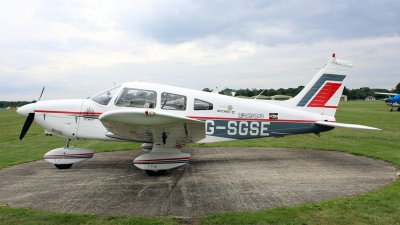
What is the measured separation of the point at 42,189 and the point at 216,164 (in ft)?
14.1

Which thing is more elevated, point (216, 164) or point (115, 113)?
point (115, 113)

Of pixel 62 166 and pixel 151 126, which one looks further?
pixel 62 166

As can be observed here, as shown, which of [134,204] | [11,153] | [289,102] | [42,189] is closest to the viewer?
[134,204]

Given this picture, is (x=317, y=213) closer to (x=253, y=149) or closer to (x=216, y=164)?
(x=216, y=164)

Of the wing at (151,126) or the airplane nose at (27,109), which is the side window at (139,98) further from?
the airplane nose at (27,109)

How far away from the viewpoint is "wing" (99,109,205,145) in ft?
19.7

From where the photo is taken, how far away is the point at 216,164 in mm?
9039

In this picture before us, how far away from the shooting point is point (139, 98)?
8352 millimetres

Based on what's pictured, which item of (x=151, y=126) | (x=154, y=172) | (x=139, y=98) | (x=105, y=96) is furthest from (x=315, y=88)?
(x=105, y=96)

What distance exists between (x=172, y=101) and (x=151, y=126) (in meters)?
1.83


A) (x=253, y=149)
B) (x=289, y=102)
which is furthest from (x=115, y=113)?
(x=253, y=149)

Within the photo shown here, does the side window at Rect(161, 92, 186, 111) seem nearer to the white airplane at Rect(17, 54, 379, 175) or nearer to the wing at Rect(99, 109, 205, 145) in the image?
the white airplane at Rect(17, 54, 379, 175)

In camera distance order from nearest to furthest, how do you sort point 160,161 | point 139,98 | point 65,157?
point 160,161
point 139,98
point 65,157

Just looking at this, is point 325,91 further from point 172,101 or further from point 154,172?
point 154,172
